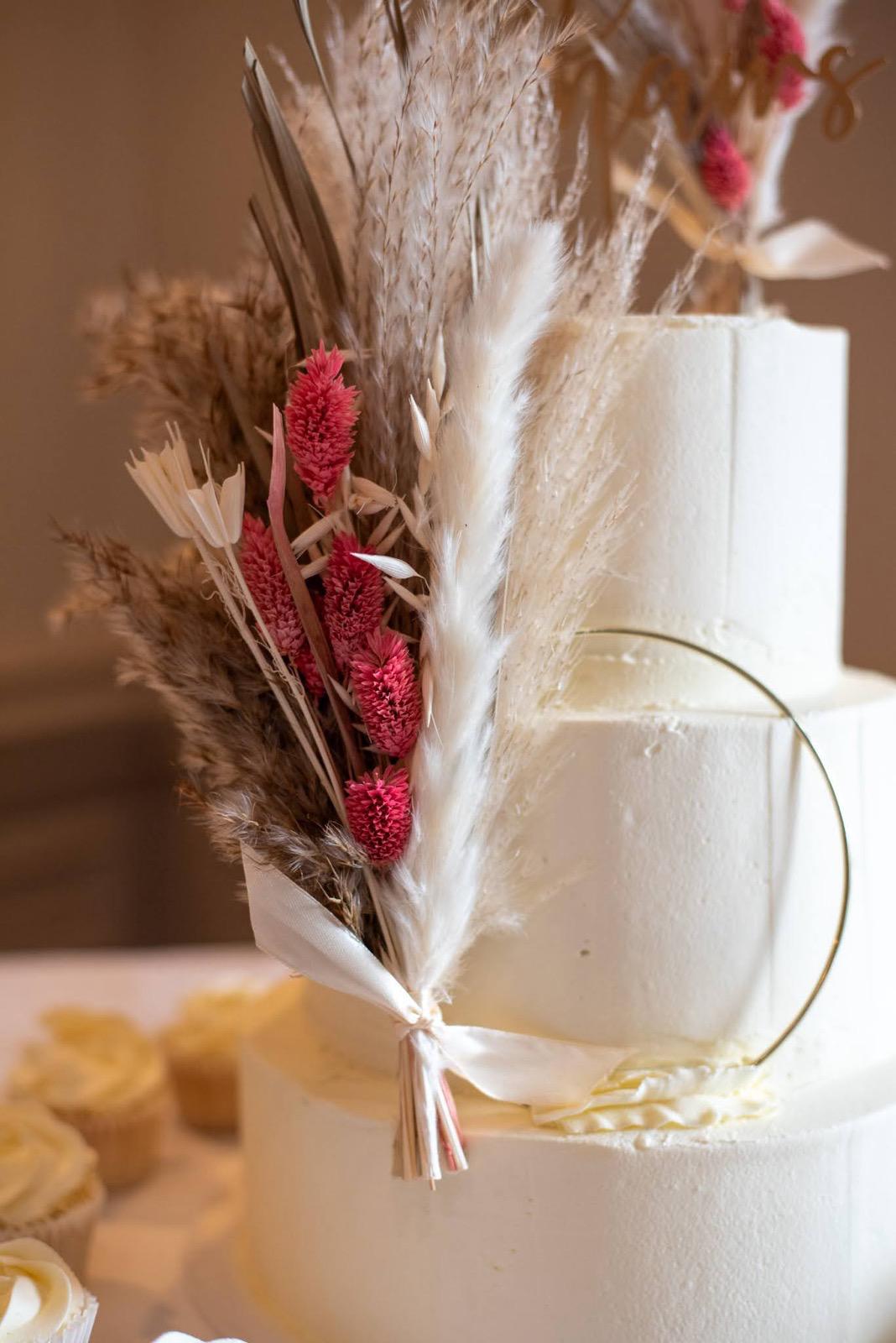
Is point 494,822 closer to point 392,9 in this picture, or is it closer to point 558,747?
point 558,747

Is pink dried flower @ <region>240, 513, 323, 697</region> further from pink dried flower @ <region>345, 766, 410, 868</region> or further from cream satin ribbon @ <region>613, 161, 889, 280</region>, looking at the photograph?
cream satin ribbon @ <region>613, 161, 889, 280</region>

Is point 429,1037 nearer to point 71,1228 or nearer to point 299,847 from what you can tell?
point 299,847

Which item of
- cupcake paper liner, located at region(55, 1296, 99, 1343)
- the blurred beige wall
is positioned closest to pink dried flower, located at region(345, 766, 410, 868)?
cupcake paper liner, located at region(55, 1296, 99, 1343)

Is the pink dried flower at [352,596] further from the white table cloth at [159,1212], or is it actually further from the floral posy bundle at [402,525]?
the white table cloth at [159,1212]

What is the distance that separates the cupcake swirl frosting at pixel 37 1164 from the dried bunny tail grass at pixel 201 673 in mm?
484

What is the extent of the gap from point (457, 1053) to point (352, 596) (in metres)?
0.39

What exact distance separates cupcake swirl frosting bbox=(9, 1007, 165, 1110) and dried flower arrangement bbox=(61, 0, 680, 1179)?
647 millimetres

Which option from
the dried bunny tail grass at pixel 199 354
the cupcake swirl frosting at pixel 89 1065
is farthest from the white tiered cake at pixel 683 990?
the cupcake swirl frosting at pixel 89 1065

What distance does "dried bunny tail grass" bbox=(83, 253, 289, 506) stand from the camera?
3.68 ft

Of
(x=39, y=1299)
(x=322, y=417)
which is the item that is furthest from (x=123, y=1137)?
(x=322, y=417)

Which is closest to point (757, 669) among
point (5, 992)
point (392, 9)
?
point (392, 9)

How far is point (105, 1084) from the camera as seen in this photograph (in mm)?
1601

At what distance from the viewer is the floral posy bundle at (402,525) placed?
0.98 m

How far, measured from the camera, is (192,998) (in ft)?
5.96
